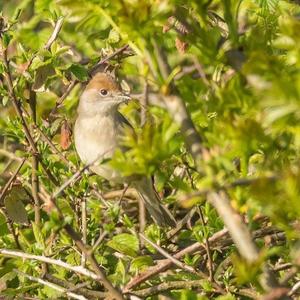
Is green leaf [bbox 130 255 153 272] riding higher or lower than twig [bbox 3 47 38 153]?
lower

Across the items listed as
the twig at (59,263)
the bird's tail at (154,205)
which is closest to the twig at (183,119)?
the twig at (59,263)

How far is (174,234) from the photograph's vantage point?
4301mm

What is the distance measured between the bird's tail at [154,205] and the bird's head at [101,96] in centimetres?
60

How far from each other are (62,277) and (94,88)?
207 cm

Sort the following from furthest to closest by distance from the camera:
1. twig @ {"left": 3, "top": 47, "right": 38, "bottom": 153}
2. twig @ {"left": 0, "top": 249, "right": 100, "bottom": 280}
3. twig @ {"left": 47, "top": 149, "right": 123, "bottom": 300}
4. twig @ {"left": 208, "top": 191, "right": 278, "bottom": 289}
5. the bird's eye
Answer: the bird's eye < twig @ {"left": 3, "top": 47, "right": 38, "bottom": 153} < twig @ {"left": 0, "top": 249, "right": 100, "bottom": 280} < twig @ {"left": 47, "top": 149, "right": 123, "bottom": 300} < twig @ {"left": 208, "top": 191, "right": 278, "bottom": 289}

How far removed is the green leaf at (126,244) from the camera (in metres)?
3.79

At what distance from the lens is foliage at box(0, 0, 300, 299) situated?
189cm

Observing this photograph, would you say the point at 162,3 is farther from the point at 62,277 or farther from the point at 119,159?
the point at 62,277

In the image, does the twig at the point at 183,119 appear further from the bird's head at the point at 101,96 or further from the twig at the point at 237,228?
the bird's head at the point at 101,96

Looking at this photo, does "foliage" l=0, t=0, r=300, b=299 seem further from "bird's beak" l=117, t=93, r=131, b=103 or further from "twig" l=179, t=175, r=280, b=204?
"bird's beak" l=117, t=93, r=131, b=103

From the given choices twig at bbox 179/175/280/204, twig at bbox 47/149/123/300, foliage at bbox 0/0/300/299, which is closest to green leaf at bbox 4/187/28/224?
foliage at bbox 0/0/300/299

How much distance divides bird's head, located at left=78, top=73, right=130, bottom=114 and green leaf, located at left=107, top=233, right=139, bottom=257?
1574 millimetres

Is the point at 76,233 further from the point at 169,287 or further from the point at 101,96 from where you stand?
the point at 101,96

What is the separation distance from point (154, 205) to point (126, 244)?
3.41ft
